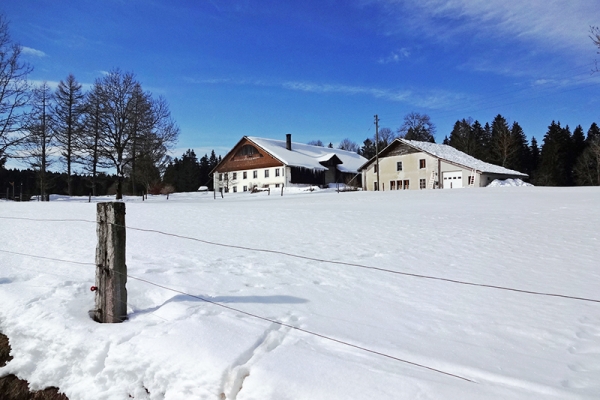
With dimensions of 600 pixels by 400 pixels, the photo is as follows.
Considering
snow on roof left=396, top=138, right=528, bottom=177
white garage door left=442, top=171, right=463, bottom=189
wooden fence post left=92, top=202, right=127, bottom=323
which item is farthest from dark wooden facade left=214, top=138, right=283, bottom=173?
wooden fence post left=92, top=202, right=127, bottom=323

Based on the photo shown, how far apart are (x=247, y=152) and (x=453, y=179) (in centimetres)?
2737

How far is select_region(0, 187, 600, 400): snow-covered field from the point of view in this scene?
2.76 meters

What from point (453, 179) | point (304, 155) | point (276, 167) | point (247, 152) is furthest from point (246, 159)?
point (453, 179)

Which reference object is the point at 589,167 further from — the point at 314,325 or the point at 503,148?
the point at 314,325

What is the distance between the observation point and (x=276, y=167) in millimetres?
49719

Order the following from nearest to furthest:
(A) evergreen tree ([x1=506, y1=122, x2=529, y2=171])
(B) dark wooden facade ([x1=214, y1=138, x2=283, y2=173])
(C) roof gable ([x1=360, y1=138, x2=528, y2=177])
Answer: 1. (C) roof gable ([x1=360, y1=138, x2=528, y2=177])
2. (B) dark wooden facade ([x1=214, y1=138, x2=283, y2=173])
3. (A) evergreen tree ([x1=506, y1=122, x2=529, y2=171])

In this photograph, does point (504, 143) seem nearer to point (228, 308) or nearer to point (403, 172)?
point (403, 172)

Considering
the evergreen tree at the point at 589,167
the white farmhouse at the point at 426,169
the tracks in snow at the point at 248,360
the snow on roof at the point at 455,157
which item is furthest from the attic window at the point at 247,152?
the tracks in snow at the point at 248,360

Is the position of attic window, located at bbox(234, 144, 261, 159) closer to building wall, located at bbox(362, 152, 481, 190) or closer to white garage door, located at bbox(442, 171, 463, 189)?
building wall, located at bbox(362, 152, 481, 190)

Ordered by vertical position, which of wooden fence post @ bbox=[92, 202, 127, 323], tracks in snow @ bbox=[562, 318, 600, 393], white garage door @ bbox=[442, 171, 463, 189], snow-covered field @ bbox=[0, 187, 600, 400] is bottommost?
tracks in snow @ bbox=[562, 318, 600, 393]

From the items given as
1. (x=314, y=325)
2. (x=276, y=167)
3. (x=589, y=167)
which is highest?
(x=276, y=167)

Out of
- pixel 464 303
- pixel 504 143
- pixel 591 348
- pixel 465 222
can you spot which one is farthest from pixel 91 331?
pixel 504 143

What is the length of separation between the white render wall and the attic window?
2.04 meters

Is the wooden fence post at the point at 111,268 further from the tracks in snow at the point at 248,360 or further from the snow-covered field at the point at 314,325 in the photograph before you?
the tracks in snow at the point at 248,360
